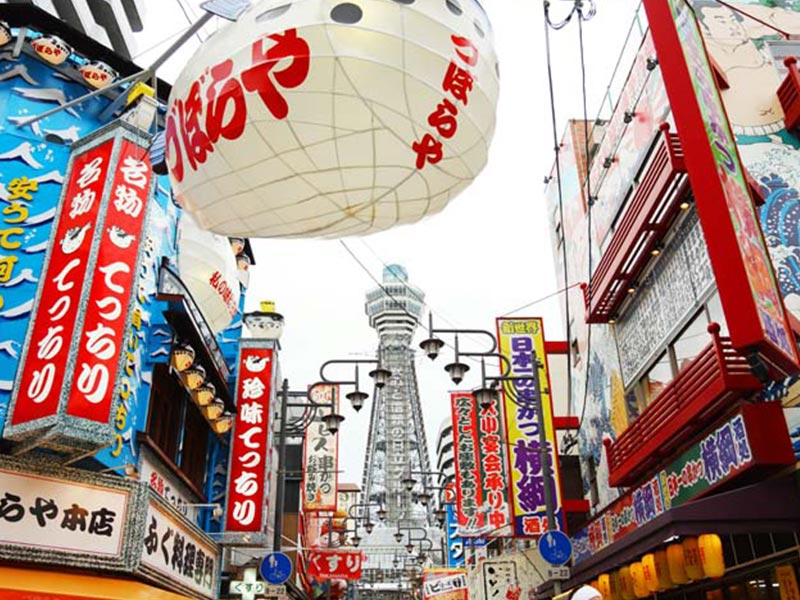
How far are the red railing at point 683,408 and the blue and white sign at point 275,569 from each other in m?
6.73

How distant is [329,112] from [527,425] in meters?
14.3

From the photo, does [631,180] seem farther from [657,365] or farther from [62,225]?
[62,225]

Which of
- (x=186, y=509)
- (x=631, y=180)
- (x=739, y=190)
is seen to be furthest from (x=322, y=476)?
(x=739, y=190)

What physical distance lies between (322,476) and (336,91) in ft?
79.5

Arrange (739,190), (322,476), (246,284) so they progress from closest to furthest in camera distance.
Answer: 1. (739,190)
2. (246,284)
3. (322,476)

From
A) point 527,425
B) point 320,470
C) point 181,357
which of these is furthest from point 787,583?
point 320,470

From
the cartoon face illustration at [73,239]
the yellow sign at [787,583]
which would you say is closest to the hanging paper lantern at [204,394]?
the cartoon face illustration at [73,239]

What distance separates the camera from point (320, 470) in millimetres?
27031

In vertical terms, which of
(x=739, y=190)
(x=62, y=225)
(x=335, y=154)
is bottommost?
(x=335, y=154)

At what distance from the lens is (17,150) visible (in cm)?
1162

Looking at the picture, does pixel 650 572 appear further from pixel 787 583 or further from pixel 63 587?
pixel 63 587

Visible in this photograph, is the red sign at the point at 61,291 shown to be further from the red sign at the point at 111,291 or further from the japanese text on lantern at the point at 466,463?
the japanese text on lantern at the point at 466,463

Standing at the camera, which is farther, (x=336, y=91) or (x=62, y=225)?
(x=62, y=225)

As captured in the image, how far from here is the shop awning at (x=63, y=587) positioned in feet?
28.9
